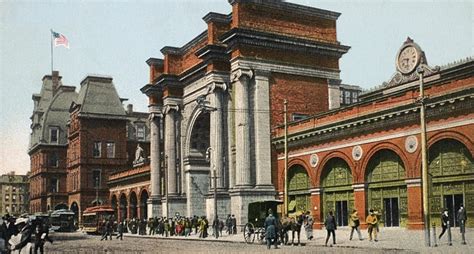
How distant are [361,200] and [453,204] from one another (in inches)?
238

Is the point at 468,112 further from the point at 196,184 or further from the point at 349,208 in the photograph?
the point at 196,184

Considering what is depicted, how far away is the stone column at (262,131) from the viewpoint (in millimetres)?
41000

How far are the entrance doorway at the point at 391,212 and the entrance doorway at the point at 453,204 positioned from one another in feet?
11.2

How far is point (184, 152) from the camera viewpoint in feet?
173

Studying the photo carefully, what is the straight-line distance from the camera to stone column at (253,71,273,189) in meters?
41.0

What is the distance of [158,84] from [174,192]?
992cm

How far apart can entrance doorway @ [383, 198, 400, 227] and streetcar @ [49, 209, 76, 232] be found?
42.2m

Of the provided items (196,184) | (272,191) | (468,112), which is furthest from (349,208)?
(196,184)

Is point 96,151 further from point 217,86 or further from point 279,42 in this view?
point 279,42

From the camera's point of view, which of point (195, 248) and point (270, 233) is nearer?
point (270, 233)

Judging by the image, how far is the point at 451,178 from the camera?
2869 centimetres

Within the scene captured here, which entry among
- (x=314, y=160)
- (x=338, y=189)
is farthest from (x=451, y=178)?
(x=314, y=160)

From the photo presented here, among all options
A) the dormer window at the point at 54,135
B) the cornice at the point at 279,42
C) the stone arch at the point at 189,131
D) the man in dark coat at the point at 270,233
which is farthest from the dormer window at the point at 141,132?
the man in dark coat at the point at 270,233

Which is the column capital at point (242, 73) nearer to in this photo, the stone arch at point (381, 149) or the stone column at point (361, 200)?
the stone arch at point (381, 149)
